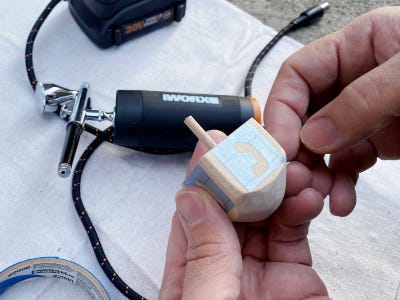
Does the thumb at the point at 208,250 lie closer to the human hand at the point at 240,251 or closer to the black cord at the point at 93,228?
the human hand at the point at 240,251

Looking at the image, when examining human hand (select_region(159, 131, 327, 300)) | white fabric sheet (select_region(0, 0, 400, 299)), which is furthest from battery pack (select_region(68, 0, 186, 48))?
human hand (select_region(159, 131, 327, 300))

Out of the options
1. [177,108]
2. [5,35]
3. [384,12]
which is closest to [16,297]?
[177,108]

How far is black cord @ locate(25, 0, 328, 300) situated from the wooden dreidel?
0.59ft

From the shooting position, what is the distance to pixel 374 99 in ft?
1.29

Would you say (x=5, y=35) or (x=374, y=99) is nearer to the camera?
(x=374, y=99)

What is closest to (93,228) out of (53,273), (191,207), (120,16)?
(53,273)

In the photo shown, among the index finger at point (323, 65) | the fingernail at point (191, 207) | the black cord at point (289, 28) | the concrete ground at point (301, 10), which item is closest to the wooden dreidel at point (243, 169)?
the fingernail at point (191, 207)

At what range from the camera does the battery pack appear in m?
0.61

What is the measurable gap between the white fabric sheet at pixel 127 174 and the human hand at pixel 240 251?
0.08 metres

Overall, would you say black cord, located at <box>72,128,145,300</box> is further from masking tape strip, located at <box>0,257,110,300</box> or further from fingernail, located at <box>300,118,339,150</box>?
fingernail, located at <box>300,118,339,150</box>

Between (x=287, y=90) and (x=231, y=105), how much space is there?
0.07m

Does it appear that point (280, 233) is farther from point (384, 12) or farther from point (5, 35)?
point (5, 35)

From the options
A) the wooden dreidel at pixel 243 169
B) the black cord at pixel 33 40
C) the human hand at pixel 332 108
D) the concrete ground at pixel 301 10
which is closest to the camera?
the wooden dreidel at pixel 243 169

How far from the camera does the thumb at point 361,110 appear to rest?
1.28 ft
